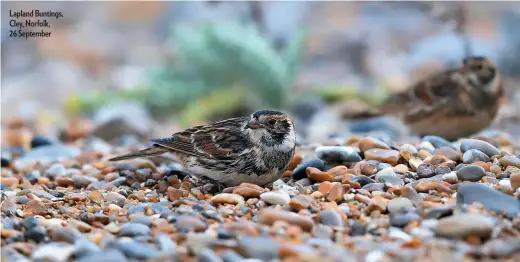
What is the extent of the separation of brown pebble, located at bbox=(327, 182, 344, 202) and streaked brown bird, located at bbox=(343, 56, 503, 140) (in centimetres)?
319

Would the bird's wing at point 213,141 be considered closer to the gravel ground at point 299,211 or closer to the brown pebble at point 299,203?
the gravel ground at point 299,211

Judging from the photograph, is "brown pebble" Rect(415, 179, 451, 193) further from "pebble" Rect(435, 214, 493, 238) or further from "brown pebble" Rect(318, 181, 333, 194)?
"pebble" Rect(435, 214, 493, 238)

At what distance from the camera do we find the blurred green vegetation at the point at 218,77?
35.4 feet

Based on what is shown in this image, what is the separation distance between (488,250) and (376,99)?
25.0 ft

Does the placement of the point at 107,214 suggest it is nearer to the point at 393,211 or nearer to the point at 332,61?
the point at 393,211

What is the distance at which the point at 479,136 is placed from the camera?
761 cm

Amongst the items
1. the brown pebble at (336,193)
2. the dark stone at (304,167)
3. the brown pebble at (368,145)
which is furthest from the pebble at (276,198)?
the brown pebble at (368,145)

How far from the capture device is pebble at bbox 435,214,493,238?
404cm

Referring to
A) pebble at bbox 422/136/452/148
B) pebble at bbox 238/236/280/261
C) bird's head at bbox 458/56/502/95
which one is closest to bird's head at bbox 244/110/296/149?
pebble at bbox 422/136/452/148

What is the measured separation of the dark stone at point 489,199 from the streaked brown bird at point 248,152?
53.7 inches

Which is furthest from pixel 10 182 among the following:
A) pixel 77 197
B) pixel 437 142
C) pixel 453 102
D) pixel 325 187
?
pixel 453 102

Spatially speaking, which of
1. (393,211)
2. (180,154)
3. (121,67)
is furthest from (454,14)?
(121,67)

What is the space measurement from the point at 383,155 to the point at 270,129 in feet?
3.13

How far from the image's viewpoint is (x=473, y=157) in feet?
19.2
